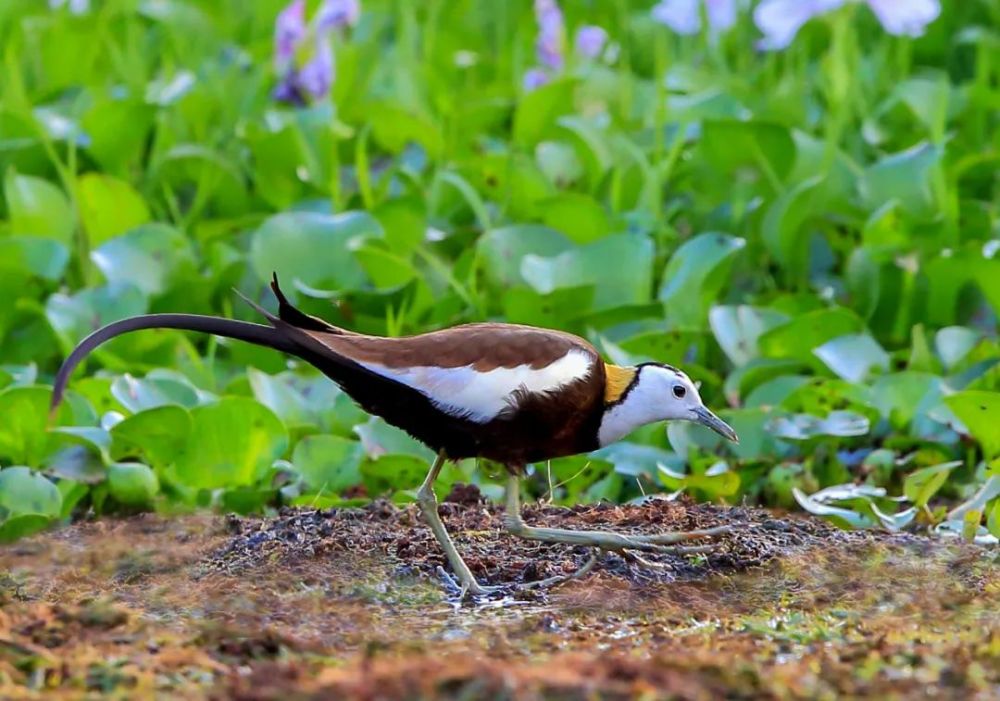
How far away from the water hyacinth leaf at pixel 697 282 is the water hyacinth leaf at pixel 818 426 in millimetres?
717

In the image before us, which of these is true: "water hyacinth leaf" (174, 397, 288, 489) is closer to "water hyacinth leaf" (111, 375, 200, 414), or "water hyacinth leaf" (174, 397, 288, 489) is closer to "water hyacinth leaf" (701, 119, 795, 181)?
"water hyacinth leaf" (111, 375, 200, 414)

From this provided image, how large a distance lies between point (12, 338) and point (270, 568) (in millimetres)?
2419

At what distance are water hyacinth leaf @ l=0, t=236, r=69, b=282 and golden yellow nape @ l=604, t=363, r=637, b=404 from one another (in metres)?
2.66

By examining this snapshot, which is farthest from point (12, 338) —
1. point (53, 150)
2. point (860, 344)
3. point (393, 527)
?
point (860, 344)

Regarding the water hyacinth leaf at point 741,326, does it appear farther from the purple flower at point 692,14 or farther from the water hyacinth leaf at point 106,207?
the purple flower at point 692,14

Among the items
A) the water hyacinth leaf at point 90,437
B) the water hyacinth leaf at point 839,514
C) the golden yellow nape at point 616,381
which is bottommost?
the water hyacinth leaf at point 839,514

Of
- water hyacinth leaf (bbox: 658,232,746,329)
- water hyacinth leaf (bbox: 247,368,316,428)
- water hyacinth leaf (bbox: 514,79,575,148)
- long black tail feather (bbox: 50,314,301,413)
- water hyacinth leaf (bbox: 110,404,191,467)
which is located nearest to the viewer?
long black tail feather (bbox: 50,314,301,413)

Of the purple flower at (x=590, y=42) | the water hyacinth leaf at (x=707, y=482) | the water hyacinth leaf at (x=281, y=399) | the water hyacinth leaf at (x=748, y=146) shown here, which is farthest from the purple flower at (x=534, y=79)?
the water hyacinth leaf at (x=707, y=482)

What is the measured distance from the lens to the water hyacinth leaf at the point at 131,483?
4.84 m

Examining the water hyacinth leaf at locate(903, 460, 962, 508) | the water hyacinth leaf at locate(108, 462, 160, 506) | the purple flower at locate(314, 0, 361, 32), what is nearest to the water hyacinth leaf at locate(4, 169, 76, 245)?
the purple flower at locate(314, 0, 361, 32)

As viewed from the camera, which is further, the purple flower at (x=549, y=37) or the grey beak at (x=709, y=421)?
the purple flower at (x=549, y=37)

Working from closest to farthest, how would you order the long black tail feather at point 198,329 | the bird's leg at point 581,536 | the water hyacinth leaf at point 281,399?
1. the long black tail feather at point 198,329
2. the bird's leg at point 581,536
3. the water hyacinth leaf at point 281,399

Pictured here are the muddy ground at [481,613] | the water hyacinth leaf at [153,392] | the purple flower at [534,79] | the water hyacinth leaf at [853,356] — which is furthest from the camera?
the purple flower at [534,79]

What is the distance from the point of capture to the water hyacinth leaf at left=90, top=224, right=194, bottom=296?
6013mm
